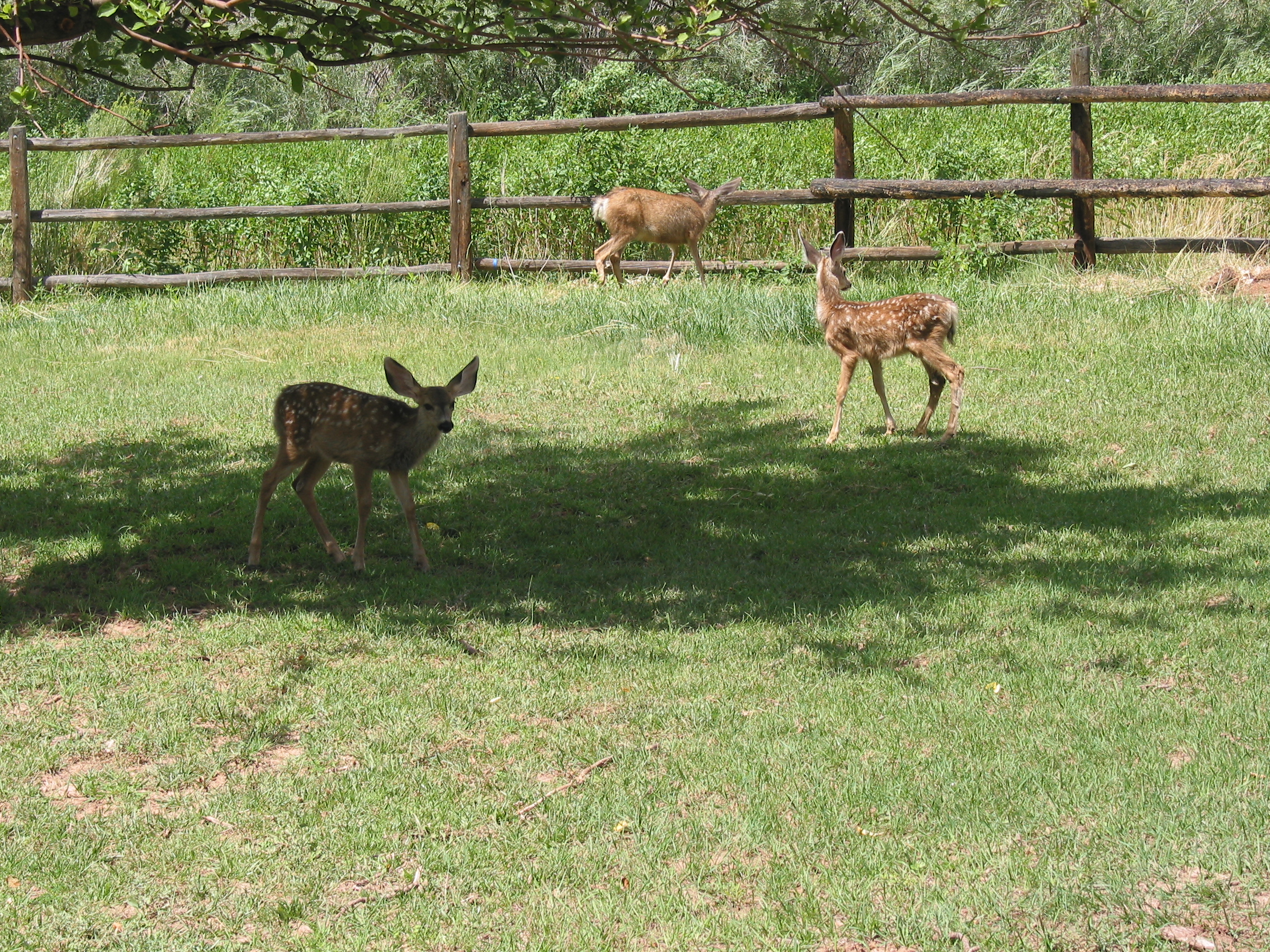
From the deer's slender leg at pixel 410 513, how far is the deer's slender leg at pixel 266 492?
20.6 inches

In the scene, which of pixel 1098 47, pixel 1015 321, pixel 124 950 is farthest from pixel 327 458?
pixel 1098 47

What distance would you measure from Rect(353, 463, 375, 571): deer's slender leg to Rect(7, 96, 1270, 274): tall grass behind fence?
341 inches

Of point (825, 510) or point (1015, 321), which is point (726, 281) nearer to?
point (1015, 321)

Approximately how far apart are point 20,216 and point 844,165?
951cm

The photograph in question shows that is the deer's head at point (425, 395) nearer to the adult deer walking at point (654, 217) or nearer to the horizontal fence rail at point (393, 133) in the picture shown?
the adult deer walking at point (654, 217)

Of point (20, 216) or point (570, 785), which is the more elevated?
point (20, 216)

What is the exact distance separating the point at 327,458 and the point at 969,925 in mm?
4594

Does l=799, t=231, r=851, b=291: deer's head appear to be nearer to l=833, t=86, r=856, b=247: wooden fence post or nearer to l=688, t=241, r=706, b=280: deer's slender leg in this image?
l=833, t=86, r=856, b=247: wooden fence post

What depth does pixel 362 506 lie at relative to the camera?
746 cm

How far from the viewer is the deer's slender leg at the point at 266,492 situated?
7395 millimetres

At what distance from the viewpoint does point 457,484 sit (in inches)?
356

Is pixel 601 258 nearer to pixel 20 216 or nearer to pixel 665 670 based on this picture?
pixel 20 216

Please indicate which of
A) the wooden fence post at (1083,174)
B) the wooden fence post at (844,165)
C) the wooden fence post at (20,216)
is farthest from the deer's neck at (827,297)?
the wooden fence post at (20,216)

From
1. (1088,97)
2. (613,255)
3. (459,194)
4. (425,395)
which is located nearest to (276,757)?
(425,395)
